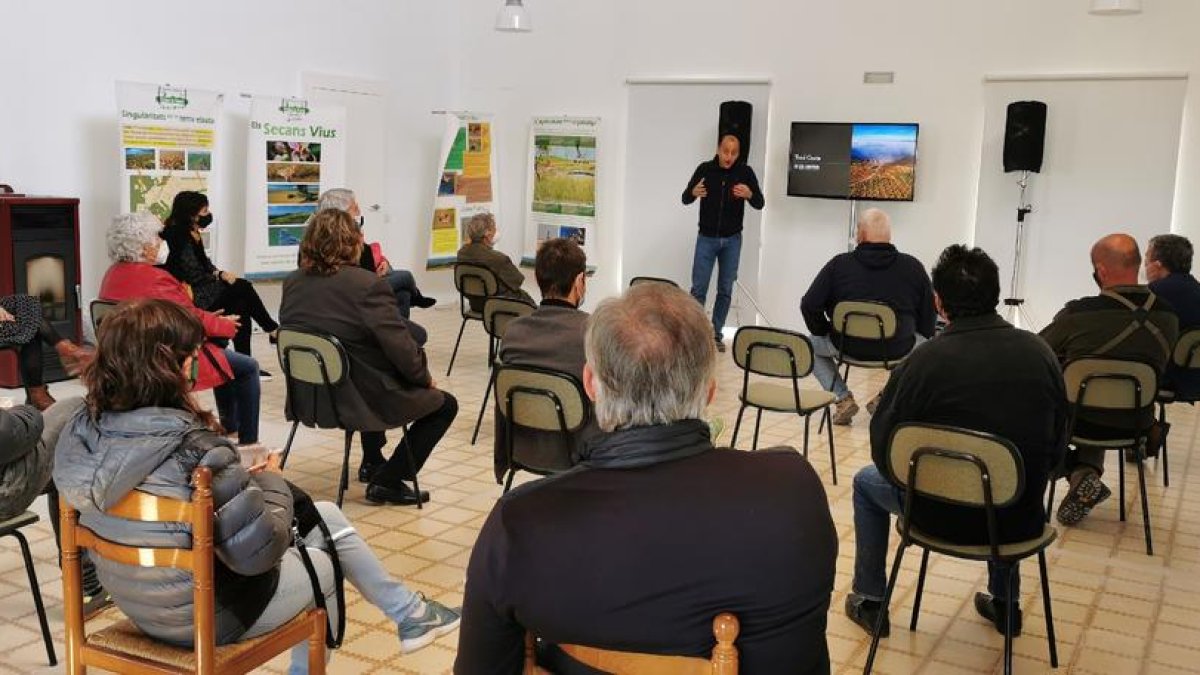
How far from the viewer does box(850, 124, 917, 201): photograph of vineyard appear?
8.84m

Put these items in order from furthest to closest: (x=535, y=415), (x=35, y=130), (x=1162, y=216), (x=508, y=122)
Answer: (x=508, y=122), (x=1162, y=216), (x=35, y=130), (x=535, y=415)

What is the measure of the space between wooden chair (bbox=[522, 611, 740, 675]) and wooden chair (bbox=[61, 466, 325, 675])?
2.86 feet

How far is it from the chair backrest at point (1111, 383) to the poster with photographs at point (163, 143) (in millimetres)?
5993

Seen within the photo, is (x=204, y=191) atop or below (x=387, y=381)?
atop

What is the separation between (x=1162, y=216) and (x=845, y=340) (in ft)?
12.4

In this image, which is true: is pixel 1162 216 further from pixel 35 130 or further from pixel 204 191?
pixel 35 130

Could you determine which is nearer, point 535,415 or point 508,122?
point 535,415

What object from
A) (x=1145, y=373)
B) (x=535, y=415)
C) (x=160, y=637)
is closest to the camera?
(x=160, y=637)

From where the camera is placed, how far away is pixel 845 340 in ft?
19.5

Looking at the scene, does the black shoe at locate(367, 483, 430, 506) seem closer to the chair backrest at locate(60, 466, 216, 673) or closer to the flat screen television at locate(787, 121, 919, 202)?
the chair backrest at locate(60, 466, 216, 673)

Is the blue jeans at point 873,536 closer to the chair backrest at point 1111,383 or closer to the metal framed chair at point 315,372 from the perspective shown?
the chair backrest at point 1111,383

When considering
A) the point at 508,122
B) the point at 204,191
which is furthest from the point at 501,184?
the point at 204,191

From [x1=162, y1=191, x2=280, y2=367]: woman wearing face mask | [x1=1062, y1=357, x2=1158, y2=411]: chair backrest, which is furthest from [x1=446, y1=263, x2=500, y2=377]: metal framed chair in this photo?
[x1=1062, y1=357, x2=1158, y2=411]: chair backrest

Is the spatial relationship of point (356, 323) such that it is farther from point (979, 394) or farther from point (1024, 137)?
point (1024, 137)
